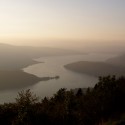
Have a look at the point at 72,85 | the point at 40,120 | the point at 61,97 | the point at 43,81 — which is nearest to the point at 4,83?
the point at 43,81

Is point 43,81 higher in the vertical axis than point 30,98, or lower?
lower

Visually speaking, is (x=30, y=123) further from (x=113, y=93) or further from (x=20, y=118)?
(x=113, y=93)

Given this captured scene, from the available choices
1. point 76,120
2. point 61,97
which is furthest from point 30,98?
point 61,97

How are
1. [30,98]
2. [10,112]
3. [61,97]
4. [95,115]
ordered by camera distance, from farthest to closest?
[61,97]
[10,112]
[30,98]
[95,115]

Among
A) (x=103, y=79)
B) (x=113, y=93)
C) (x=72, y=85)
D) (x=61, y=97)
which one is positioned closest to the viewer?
(x=113, y=93)

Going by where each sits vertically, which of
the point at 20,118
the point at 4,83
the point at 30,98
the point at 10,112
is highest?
the point at 30,98

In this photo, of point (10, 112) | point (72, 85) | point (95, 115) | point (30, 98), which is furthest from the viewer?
point (72, 85)

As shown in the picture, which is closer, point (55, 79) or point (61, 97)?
point (61, 97)

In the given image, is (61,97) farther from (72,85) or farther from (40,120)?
(72,85)

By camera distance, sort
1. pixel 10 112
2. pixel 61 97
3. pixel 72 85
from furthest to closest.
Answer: pixel 72 85, pixel 61 97, pixel 10 112
